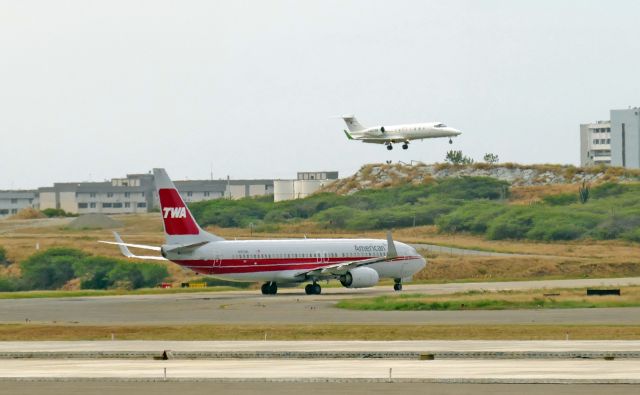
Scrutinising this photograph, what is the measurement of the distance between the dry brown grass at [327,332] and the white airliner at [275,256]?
80.4 feet

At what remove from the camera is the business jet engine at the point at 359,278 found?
8506 cm

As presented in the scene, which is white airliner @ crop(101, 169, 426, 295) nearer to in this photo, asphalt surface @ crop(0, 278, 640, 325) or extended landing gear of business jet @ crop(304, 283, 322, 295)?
extended landing gear of business jet @ crop(304, 283, 322, 295)

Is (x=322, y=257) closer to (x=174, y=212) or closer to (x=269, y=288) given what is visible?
(x=269, y=288)

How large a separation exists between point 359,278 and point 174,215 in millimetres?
12613

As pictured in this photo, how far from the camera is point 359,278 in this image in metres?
85.1

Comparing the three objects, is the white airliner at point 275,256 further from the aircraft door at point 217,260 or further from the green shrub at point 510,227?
the green shrub at point 510,227

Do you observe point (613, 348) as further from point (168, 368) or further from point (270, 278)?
point (270, 278)

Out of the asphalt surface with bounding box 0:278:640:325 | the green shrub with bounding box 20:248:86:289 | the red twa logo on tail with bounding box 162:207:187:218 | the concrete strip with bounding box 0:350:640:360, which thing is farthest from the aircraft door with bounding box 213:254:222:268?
the green shrub with bounding box 20:248:86:289

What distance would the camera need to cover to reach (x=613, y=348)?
1597 inches

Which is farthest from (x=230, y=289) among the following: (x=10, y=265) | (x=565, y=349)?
(x=565, y=349)

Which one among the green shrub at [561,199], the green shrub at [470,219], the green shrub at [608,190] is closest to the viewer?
the green shrub at [470,219]

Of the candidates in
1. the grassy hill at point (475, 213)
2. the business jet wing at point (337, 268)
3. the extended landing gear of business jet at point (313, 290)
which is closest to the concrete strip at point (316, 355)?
the business jet wing at point (337, 268)

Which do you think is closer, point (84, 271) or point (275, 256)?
point (275, 256)

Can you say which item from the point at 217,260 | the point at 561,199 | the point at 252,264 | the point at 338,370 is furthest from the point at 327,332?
the point at 561,199
